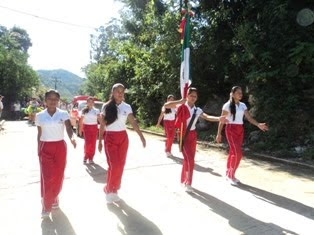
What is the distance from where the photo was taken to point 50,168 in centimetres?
604

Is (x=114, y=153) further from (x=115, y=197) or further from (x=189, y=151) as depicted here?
(x=189, y=151)

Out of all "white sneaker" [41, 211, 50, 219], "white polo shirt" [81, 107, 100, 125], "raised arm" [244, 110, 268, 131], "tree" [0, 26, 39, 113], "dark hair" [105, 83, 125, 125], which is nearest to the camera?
"white sneaker" [41, 211, 50, 219]

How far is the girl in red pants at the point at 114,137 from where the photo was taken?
22.3 feet

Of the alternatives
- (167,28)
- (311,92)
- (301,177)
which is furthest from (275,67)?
(167,28)

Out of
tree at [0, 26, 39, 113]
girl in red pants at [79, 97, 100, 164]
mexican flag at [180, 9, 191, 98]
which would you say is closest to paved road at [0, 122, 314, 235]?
girl in red pants at [79, 97, 100, 164]

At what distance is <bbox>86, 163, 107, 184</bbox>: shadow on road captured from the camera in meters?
8.71

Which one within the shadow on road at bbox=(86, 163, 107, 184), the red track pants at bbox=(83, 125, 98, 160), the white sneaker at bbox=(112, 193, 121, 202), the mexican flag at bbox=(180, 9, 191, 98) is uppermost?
the mexican flag at bbox=(180, 9, 191, 98)

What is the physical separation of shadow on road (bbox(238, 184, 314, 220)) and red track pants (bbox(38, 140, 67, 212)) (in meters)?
3.48

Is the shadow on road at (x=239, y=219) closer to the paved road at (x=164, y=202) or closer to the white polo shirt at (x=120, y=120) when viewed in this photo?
the paved road at (x=164, y=202)

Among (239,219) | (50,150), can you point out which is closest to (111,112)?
(50,150)

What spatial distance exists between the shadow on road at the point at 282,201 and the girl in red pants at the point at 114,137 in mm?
2519

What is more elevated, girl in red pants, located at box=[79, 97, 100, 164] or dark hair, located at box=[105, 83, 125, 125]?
dark hair, located at box=[105, 83, 125, 125]

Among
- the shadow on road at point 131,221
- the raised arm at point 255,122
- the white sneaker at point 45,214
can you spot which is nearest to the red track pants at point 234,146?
the raised arm at point 255,122

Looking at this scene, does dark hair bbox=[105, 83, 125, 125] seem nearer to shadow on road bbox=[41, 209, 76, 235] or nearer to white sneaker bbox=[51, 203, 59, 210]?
white sneaker bbox=[51, 203, 59, 210]
